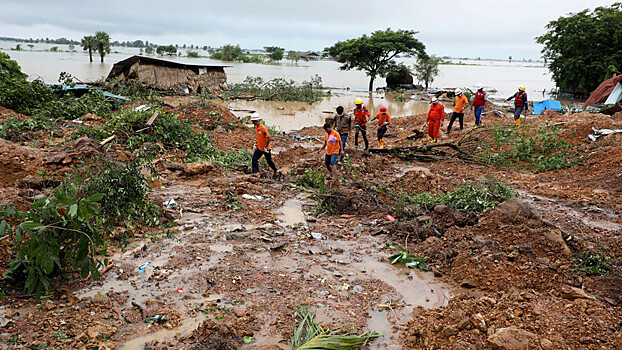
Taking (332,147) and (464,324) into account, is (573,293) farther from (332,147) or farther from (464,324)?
(332,147)

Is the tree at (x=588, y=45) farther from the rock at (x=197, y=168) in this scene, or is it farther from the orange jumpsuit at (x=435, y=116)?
the rock at (x=197, y=168)

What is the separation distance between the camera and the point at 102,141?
8.93m

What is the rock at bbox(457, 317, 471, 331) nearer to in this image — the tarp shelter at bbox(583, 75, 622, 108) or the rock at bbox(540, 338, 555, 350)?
the rock at bbox(540, 338, 555, 350)

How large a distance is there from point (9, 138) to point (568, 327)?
11646 mm

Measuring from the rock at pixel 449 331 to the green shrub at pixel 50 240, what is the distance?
10.6 ft

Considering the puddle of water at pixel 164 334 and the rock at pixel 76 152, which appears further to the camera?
the rock at pixel 76 152

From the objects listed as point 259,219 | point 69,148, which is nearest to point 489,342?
point 259,219

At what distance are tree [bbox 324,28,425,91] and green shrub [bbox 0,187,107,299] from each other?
2883 centimetres

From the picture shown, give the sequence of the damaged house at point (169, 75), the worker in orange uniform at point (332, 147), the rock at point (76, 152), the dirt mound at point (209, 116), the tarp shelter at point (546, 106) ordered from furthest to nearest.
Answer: the damaged house at point (169, 75) < the tarp shelter at point (546, 106) < the dirt mound at point (209, 116) < the worker in orange uniform at point (332, 147) < the rock at point (76, 152)

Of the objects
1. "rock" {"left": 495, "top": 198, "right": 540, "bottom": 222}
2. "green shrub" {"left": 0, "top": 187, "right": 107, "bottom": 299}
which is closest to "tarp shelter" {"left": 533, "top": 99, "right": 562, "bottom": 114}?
"rock" {"left": 495, "top": 198, "right": 540, "bottom": 222}

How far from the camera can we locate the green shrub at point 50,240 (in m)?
3.46

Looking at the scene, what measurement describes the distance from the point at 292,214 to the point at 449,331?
12.1ft

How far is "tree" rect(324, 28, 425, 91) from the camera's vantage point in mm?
30703

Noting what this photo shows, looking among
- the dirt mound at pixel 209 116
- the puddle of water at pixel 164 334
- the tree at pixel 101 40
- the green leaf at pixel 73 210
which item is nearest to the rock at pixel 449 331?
the puddle of water at pixel 164 334
